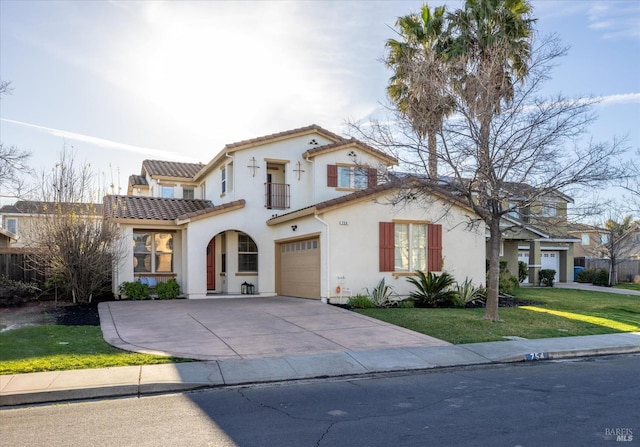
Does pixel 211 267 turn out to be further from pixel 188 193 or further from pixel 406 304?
pixel 406 304

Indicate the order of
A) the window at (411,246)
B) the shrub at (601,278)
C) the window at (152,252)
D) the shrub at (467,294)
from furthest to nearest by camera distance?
the shrub at (601,278), the window at (152,252), the window at (411,246), the shrub at (467,294)

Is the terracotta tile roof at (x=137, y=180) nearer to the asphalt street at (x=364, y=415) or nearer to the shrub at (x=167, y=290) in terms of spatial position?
the shrub at (x=167, y=290)

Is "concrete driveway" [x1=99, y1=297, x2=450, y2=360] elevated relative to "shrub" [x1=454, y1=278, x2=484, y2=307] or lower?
lower

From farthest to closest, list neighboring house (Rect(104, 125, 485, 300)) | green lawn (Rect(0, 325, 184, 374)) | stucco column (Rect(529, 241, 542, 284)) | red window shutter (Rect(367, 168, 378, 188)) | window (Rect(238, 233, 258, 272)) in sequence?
stucco column (Rect(529, 241, 542, 284)) → window (Rect(238, 233, 258, 272)) → neighboring house (Rect(104, 125, 485, 300)) → red window shutter (Rect(367, 168, 378, 188)) → green lawn (Rect(0, 325, 184, 374))

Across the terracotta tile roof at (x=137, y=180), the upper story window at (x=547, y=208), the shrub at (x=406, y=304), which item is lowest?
the shrub at (x=406, y=304)

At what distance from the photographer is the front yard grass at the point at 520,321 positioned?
13.1 metres

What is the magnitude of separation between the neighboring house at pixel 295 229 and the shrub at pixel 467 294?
933 mm

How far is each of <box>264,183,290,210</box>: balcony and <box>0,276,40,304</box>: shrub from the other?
922cm

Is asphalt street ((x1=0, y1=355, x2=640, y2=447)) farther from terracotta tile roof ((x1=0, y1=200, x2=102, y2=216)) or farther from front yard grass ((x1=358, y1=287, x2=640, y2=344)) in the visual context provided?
terracotta tile roof ((x1=0, y1=200, x2=102, y2=216))

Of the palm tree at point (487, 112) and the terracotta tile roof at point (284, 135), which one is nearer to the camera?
the palm tree at point (487, 112)

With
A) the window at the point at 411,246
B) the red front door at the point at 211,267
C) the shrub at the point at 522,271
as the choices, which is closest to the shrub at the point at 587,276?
the shrub at the point at 522,271

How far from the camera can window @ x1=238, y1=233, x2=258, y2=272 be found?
2264 cm

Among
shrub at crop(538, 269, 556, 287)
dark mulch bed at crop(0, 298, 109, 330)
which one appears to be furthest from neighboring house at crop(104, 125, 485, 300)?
shrub at crop(538, 269, 556, 287)

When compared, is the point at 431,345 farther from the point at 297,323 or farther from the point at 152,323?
the point at 152,323
